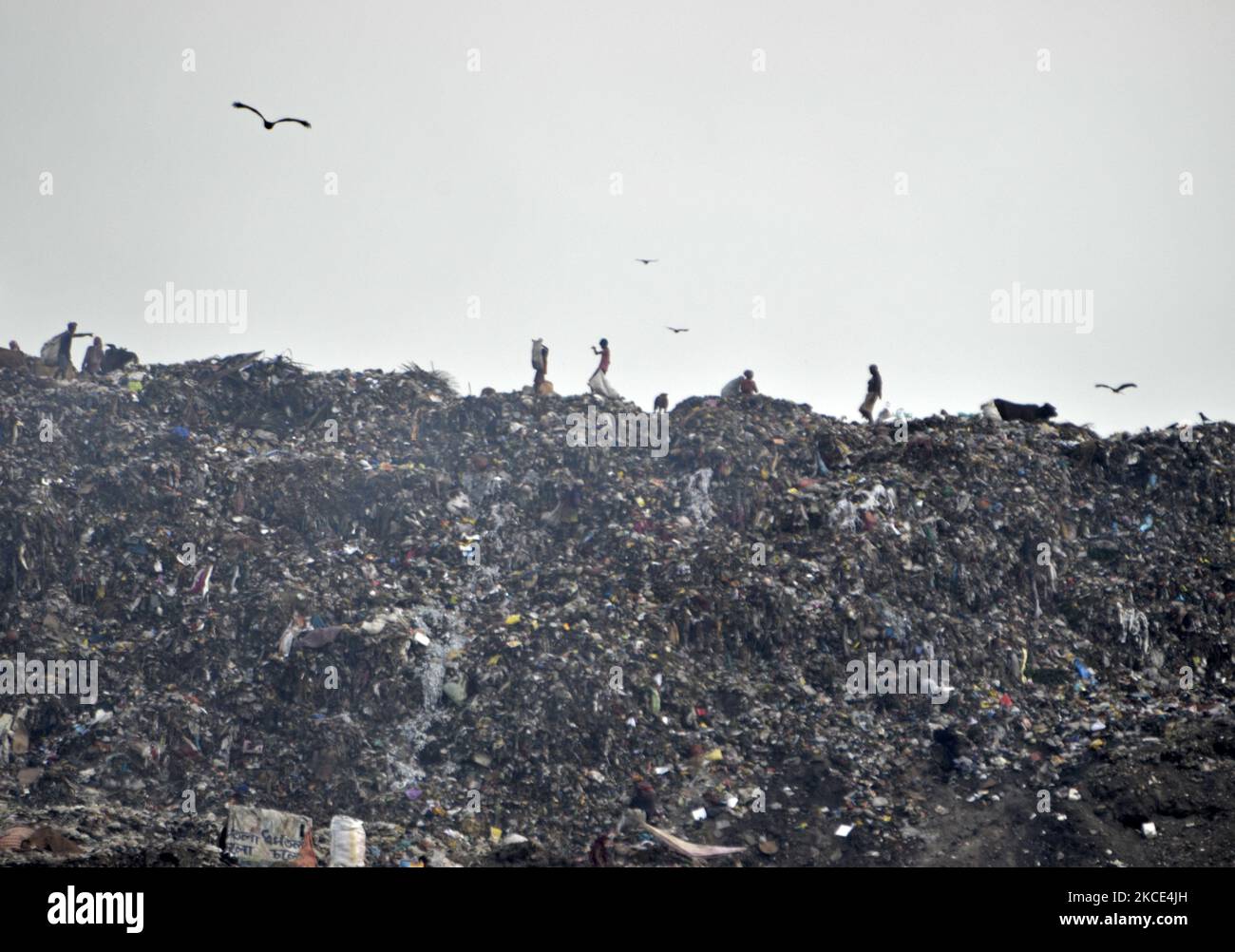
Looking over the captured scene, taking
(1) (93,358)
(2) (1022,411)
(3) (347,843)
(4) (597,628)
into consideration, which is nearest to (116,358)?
(1) (93,358)

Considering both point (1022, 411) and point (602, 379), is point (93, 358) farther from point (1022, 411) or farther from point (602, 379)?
point (1022, 411)

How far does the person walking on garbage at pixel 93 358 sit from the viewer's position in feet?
61.0

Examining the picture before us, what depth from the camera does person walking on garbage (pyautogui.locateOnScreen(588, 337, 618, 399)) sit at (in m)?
18.9

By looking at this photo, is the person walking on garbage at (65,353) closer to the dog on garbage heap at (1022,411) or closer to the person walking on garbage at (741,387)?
the person walking on garbage at (741,387)

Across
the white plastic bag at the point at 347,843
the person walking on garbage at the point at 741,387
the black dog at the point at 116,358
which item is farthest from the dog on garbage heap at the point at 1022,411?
the black dog at the point at 116,358

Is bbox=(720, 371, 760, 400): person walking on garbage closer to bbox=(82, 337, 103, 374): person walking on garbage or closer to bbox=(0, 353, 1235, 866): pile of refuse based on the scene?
bbox=(0, 353, 1235, 866): pile of refuse

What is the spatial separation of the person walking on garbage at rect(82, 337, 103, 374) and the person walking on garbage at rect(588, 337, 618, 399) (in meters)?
7.51

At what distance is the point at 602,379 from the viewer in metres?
18.9

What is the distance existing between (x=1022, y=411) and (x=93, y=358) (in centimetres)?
1435

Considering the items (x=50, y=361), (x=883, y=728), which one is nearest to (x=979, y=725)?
(x=883, y=728)

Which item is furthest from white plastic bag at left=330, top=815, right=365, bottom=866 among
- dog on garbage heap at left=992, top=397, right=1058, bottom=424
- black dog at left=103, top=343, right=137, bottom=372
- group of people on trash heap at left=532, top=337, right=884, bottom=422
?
dog on garbage heap at left=992, top=397, right=1058, bottom=424

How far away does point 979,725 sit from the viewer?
1341 centimetres

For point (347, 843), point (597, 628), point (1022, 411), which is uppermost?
point (1022, 411)
